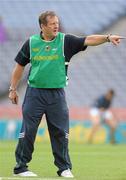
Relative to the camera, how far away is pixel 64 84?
8617 mm

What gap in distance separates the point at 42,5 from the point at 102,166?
16.0m

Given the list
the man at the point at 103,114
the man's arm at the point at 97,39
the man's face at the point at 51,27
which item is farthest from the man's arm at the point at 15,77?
the man at the point at 103,114

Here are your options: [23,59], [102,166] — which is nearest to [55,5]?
[102,166]

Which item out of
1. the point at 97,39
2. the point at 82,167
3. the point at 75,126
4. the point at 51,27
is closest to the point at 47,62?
the point at 51,27

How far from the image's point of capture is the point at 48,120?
8656 mm

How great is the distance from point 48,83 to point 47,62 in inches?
10.8

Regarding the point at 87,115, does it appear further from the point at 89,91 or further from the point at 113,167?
the point at 113,167

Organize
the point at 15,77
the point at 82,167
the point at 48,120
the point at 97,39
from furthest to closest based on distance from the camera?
1. the point at 82,167
2. the point at 15,77
3. the point at 48,120
4. the point at 97,39

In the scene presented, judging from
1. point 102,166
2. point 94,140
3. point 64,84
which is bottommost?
point 94,140

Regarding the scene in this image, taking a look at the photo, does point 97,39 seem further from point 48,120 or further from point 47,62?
point 48,120

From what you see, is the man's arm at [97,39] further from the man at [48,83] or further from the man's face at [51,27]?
the man's face at [51,27]

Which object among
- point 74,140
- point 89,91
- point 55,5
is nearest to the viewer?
point 74,140

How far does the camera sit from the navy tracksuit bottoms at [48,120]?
8.59m

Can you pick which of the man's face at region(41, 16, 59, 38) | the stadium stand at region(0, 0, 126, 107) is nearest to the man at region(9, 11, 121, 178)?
the man's face at region(41, 16, 59, 38)
